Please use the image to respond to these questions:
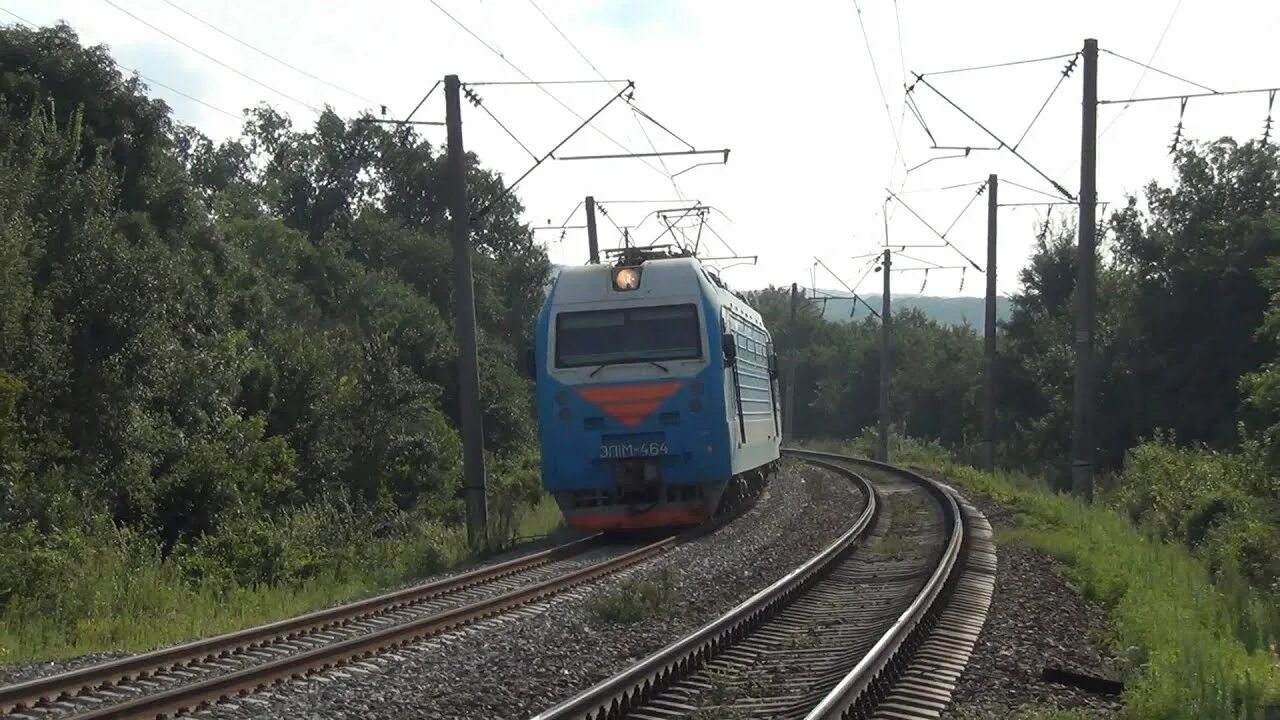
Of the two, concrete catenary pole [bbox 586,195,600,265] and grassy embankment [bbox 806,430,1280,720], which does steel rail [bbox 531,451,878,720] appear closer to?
grassy embankment [bbox 806,430,1280,720]

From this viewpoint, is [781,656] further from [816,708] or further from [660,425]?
[660,425]

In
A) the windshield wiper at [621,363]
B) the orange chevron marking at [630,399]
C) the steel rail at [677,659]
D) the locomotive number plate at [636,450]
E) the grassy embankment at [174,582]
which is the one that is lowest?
the grassy embankment at [174,582]

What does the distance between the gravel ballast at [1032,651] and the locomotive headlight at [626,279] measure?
20.9ft

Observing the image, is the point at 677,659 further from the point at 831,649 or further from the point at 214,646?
the point at 214,646

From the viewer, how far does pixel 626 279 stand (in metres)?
18.3

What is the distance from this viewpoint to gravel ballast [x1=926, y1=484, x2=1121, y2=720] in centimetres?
799

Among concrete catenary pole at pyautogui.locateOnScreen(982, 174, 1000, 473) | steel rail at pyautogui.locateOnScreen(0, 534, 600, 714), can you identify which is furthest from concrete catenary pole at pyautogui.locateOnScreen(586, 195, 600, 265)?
steel rail at pyautogui.locateOnScreen(0, 534, 600, 714)

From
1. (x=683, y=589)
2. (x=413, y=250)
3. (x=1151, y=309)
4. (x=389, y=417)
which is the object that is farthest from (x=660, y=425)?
(x=413, y=250)

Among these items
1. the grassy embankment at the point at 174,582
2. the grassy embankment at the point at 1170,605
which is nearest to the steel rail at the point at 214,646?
the grassy embankment at the point at 174,582

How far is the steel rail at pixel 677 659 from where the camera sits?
7.39m

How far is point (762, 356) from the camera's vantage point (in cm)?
2433

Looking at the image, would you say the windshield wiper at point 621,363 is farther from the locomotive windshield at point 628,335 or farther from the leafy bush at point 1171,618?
the leafy bush at point 1171,618

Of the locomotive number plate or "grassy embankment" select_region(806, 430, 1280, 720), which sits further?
the locomotive number plate

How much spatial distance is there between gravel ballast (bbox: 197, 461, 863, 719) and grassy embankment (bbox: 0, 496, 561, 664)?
2.63 meters
